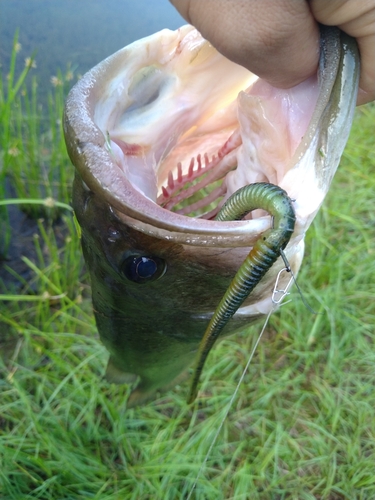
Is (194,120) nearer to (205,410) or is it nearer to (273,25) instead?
(273,25)

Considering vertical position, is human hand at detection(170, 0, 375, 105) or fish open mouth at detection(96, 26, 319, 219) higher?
human hand at detection(170, 0, 375, 105)

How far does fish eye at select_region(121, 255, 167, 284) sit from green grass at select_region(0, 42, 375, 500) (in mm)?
1205

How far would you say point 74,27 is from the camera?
14.7ft

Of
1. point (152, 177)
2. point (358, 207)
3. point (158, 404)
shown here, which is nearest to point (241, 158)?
point (152, 177)

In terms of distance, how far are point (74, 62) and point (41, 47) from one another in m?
0.32

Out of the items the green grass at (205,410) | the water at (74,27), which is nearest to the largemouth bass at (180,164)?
the green grass at (205,410)

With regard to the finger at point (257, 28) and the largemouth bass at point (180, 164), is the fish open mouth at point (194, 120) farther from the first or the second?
the finger at point (257, 28)

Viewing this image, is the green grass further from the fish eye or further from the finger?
the finger

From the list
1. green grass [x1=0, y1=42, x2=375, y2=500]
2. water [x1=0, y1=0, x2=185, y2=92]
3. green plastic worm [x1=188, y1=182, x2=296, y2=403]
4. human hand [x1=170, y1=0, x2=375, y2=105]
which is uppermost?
human hand [x1=170, y1=0, x2=375, y2=105]

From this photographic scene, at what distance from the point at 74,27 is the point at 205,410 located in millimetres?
3766

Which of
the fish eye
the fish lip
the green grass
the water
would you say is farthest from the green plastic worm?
the water

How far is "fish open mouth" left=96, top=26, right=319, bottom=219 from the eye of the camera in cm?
94

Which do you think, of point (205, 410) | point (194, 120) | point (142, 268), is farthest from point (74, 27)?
point (142, 268)

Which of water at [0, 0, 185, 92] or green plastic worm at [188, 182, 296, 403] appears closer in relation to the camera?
green plastic worm at [188, 182, 296, 403]
